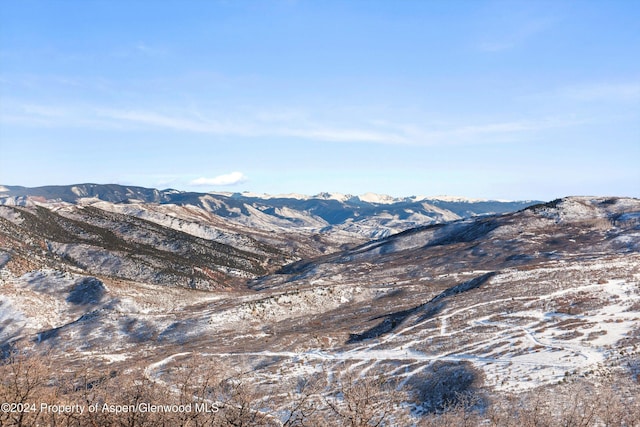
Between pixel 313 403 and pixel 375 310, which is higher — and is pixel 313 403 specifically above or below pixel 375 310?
above

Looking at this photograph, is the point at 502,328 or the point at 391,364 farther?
the point at 502,328

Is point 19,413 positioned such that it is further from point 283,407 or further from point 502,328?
point 502,328

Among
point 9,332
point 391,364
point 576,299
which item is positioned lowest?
point 9,332

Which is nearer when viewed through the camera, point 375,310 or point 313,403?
point 313,403

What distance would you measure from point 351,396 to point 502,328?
37369mm

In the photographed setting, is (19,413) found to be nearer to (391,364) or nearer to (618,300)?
(391,364)

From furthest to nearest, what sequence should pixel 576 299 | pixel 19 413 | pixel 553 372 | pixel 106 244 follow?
pixel 106 244
pixel 576 299
pixel 553 372
pixel 19 413

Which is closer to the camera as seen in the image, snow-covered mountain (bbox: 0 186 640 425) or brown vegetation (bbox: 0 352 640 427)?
brown vegetation (bbox: 0 352 640 427)

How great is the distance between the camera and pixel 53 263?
4400 inches

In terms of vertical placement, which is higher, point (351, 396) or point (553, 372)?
point (351, 396)

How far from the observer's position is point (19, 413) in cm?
1773

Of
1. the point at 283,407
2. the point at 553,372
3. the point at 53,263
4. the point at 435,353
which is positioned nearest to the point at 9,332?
the point at 53,263

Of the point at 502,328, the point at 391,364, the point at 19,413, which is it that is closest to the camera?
the point at 19,413

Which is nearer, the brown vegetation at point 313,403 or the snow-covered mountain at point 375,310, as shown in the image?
the brown vegetation at point 313,403
